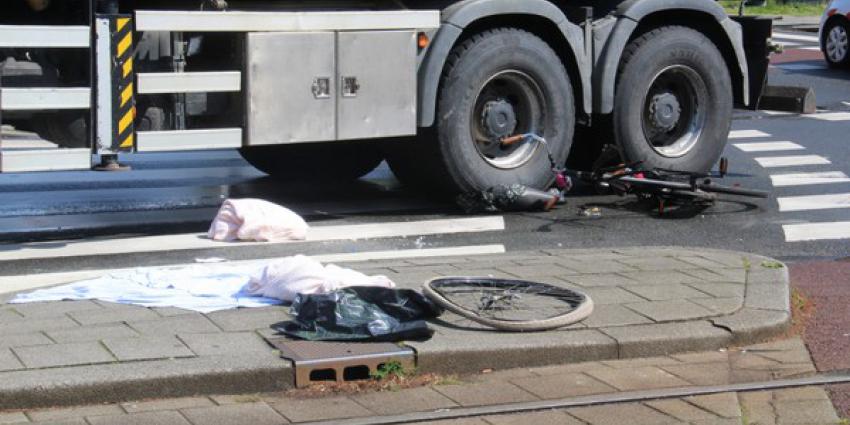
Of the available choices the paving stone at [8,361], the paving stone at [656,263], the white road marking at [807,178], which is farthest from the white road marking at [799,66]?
the paving stone at [8,361]

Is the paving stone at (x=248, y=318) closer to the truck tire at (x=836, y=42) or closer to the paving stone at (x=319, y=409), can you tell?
the paving stone at (x=319, y=409)

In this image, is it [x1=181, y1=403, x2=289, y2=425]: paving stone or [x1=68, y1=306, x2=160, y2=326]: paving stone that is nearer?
[x1=181, y1=403, x2=289, y2=425]: paving stone

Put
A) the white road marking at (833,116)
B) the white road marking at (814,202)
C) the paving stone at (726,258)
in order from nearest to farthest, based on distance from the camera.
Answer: the paving stone at (726,258) → the white road marking at (814,202) → the white road marking at (833,116)

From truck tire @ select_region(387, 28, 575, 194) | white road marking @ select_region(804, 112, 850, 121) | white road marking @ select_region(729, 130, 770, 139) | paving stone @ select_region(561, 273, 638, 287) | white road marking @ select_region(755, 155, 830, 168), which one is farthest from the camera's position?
white road marking @ select_region(804, 112, 850, 121)

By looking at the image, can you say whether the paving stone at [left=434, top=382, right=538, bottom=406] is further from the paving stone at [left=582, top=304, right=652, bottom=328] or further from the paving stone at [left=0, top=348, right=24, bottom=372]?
the paving stone at [left=0, top=348, right=24, bottom=372]

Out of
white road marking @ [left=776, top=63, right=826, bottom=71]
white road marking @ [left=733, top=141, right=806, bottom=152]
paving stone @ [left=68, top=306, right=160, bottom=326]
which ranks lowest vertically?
paving stone @ [left=68, top=306, right=160, bottom=326]

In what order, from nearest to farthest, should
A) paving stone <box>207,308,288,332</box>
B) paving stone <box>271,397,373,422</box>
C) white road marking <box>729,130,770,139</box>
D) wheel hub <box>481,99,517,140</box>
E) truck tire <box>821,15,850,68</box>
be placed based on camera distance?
paving stone <box>271,397,373,422</box>
paving stone <box>207,308,288,332</box>
wheel hub <box>481,99,517,140</box>
white road marking <box>729,130,770,139</box>
truck tire <box>821,15,850,68</box>

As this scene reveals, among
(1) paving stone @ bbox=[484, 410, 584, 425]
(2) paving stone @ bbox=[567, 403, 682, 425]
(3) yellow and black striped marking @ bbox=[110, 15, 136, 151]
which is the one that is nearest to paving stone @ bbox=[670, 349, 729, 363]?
(2) paving stone @ bbox=[567, 403, 682, 425]

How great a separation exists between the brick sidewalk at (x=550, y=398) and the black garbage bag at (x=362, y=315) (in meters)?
0.39

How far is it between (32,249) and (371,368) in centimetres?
382

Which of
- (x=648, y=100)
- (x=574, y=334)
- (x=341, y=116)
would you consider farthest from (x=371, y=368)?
(x=648, y=100)

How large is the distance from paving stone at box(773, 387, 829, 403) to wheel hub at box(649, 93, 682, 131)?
5769mm

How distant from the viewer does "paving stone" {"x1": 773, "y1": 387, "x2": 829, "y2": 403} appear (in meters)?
6.25

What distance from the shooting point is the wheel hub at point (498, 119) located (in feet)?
36.2
